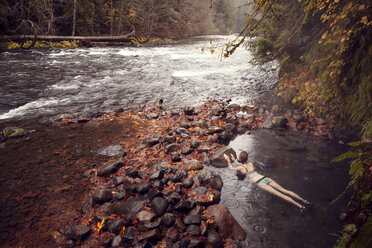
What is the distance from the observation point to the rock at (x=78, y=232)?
2650 millimetres

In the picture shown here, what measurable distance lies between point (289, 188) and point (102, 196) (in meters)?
3.57

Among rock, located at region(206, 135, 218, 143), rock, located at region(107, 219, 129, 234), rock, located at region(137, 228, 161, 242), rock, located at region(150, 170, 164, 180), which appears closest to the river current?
rock, located at region(206, 135, 218, 143)

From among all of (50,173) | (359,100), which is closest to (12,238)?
(50,173)

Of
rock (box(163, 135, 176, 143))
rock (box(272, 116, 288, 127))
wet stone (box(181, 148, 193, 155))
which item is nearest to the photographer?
wet stone (box(181, 148, 193, 155))

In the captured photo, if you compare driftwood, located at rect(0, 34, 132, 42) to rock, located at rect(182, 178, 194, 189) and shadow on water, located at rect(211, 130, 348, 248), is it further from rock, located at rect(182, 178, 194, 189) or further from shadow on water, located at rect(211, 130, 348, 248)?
shadow on water, located at rect(211, 130, 348, 248)

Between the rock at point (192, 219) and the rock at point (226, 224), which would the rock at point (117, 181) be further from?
the rock at point (226, 224)

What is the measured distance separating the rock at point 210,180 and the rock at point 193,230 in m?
0.99

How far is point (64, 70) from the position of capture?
446 inches

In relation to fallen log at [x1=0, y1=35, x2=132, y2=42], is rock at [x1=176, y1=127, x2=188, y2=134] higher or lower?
lower

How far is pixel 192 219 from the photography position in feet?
9.20

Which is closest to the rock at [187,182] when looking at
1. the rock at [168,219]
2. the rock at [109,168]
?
the rock at [168,219]

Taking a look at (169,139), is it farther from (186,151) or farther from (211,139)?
(211,139)

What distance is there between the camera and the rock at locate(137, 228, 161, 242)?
251 cm

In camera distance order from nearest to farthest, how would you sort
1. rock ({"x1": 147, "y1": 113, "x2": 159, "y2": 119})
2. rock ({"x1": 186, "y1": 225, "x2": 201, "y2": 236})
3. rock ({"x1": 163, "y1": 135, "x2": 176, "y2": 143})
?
1. rock ({"x1": 186, "y1": 225, "x2": 201, "y2": 236})
2. rock ({"x1": 163, "y1": 135, "x2": 176, "y2": 143})
3. rock ({"x1": 147, "y1": 113, "x2": 159, "y2": 119})
